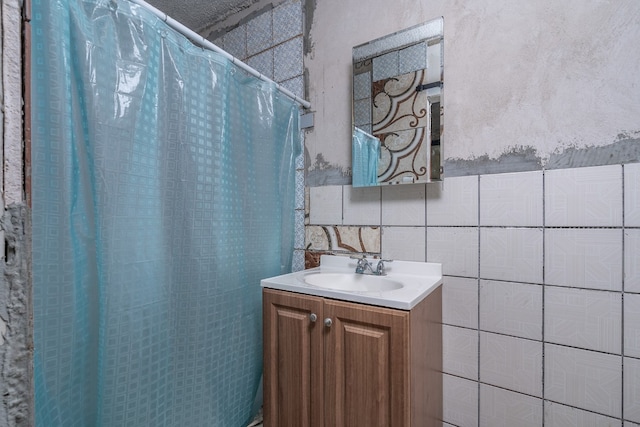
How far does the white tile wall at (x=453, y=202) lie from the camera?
122cm

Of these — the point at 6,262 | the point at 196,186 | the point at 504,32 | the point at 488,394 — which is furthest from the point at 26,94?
the point at 488,394

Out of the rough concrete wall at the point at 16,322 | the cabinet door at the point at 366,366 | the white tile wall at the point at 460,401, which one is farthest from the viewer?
Answer: the white tile wall at the point at 460,401

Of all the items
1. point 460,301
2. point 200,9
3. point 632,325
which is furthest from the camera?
point 200,9

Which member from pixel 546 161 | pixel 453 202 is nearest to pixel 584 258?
pixel 546 161

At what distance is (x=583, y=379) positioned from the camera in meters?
1.03

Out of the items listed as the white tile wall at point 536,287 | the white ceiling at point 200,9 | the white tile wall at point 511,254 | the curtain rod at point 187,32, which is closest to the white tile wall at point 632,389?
the white tile wall at point 536,287

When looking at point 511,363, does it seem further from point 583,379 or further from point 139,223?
point 139,223

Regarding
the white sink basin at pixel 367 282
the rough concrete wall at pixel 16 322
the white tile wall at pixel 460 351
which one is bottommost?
the white tile wall at pixel 460 351

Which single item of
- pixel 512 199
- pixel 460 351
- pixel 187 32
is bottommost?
pixel 460 351

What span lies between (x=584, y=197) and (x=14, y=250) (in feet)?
4.80

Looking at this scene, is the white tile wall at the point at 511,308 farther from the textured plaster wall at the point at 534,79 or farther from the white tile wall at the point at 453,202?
the textured plaster wall at the point at 534,79

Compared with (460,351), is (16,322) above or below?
above

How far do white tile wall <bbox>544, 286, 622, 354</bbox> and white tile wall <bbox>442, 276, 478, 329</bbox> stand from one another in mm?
230

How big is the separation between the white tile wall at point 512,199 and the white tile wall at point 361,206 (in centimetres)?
45
